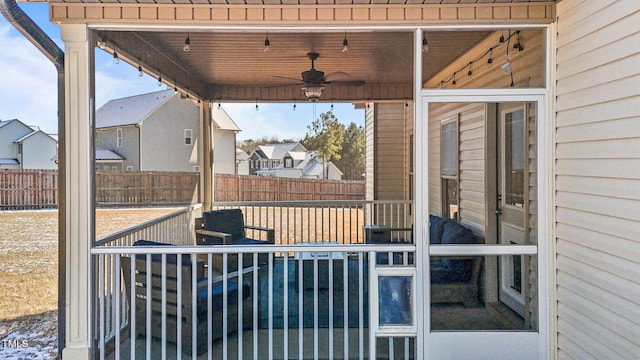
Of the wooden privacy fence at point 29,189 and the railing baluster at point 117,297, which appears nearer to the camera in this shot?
the railing baluster at point 117,297

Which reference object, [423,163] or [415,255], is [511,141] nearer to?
[423,163]

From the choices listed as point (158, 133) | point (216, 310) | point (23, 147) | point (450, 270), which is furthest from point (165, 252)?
point (23, 147)

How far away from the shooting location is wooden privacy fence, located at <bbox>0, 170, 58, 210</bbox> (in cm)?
1201

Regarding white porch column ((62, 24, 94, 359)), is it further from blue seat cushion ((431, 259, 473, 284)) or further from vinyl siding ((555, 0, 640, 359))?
vinyl siding ((555, 0, 640, 359))

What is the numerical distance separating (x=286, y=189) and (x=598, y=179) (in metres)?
6.93

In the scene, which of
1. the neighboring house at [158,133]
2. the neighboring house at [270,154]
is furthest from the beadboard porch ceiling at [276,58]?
the neighboring house at [270,154]

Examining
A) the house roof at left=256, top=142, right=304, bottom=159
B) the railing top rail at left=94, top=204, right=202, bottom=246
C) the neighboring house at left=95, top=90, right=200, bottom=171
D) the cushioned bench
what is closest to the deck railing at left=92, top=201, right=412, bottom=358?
the railing top rail at left=94, top=204, right=202, bottom=246

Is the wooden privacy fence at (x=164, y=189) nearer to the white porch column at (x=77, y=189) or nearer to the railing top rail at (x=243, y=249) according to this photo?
the white porch column at (x=77, y=189)

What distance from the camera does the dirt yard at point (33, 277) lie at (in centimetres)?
411

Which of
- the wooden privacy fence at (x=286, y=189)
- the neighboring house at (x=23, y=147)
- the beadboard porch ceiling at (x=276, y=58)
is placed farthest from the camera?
the neighboring house at (x=23, y=147)

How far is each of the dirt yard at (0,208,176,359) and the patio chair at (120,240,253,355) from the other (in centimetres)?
73

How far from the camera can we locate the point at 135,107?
6.86 meters

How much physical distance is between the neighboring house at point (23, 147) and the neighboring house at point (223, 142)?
244 inches

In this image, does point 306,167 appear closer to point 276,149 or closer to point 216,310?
point 276,149
